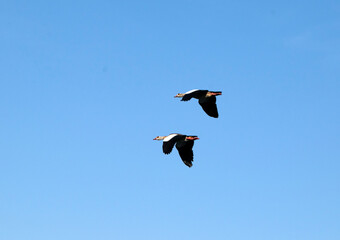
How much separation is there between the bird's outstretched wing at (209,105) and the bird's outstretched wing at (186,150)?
5.30m

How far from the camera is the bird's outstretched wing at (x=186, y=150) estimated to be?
81688 millimetres

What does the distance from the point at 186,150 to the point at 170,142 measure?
3.63m

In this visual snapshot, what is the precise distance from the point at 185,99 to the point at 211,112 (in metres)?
7.33

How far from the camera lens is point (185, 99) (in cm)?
7869

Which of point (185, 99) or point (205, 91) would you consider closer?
point (185, 99)

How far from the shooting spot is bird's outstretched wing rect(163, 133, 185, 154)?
77312 millimetres

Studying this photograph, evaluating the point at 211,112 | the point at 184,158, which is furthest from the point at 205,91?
the point at 184,158

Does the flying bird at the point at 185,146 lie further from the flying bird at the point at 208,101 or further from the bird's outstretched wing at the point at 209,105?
the flying bird at the point at 208,101

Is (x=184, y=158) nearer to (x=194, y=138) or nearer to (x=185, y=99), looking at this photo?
(x=194, y=138)

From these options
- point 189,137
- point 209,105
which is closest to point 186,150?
point 189,137

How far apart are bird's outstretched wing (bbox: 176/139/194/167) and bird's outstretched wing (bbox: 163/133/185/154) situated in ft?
2.70

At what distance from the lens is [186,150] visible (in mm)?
82062

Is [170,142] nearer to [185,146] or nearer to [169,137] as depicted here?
[169,137]

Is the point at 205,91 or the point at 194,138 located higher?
the point at 205,91
